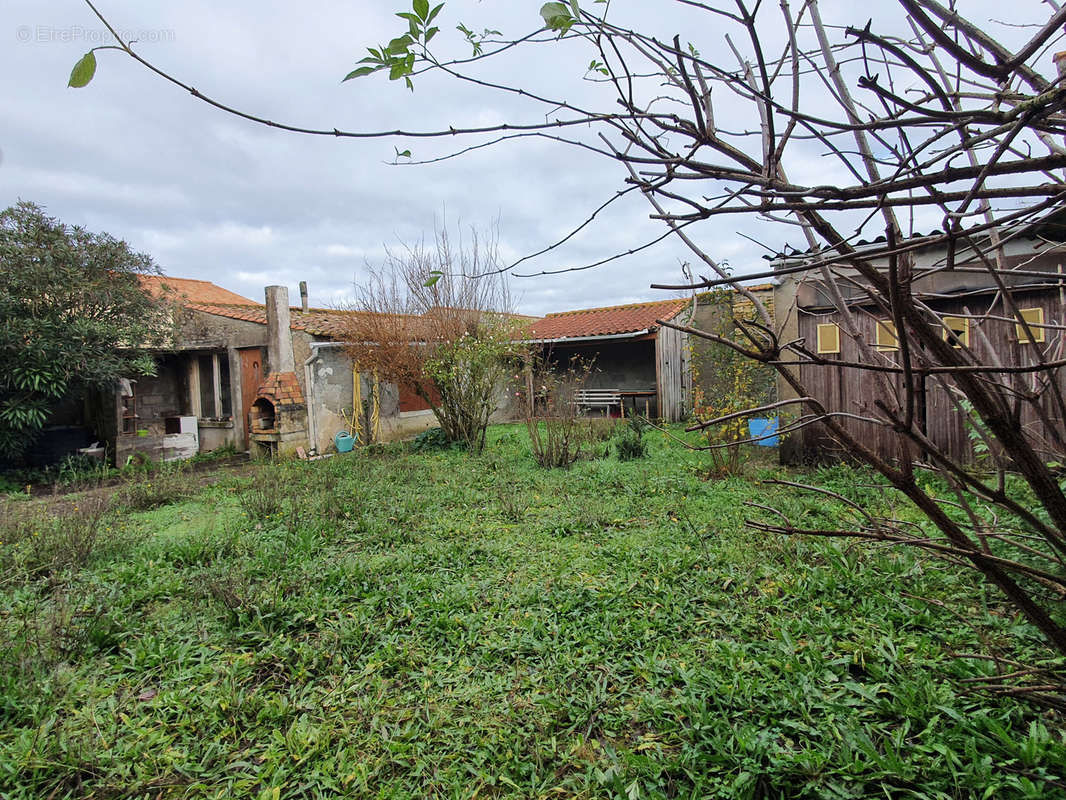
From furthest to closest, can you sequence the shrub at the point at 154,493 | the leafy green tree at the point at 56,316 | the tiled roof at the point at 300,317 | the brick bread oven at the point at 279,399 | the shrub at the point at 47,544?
the tiled roof at the point at 300,317 < the brick bread oven at the point at 279,399 < the leafy green tree at the point at 56,316 < the shrub at the point at 154,493 < the shrub at the point at 47,544

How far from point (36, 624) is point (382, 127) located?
11.7 ft

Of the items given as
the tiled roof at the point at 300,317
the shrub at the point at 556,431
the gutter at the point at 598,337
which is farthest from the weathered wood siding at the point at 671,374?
the tiled roof at the point at 300,317

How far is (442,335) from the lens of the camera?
9.54 metres

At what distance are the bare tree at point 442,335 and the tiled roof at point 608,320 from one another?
3.55m

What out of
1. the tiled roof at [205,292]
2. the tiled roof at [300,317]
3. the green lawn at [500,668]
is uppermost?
the tiled roof at [205,292]

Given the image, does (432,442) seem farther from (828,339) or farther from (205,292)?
(205,292)

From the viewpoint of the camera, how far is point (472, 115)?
3.55 feet

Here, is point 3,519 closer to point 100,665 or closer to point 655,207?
point 100,665

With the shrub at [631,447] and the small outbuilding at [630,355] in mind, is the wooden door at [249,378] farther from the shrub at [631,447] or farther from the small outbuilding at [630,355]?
the shrub at [631,447]

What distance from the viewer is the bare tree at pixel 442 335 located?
9273 mm

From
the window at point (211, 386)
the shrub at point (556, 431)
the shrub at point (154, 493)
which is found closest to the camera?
the shrub at point (154, 493)

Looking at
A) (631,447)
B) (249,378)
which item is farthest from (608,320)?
(249,378)

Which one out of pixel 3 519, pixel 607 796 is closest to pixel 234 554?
pixel 3 519

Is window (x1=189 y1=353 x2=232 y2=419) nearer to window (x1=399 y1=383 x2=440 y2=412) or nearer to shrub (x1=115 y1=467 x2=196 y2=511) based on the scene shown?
window (x1=399 y1=383 x2=440 y2=412)
